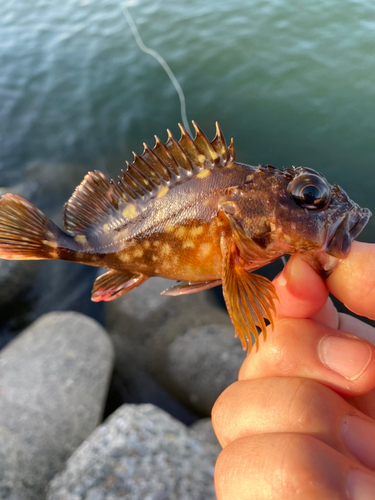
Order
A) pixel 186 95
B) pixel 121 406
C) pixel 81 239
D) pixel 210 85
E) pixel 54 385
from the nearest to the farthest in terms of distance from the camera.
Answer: pixel 81 239 < pixel 121 406 < pixel 54 385 < pixel 186 95 < pixel 210 85

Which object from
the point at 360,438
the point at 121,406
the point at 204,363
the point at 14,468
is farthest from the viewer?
the point at 204,363

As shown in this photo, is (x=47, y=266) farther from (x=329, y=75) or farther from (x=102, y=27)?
(x=102, y=27)

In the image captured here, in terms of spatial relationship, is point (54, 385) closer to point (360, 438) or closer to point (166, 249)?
point (166, 249)

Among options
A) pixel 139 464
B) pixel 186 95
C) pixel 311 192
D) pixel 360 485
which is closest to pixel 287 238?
pixel 311 192

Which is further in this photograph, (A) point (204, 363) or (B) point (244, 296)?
(A) point (204, 363)

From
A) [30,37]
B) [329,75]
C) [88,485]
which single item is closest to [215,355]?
[88,485]

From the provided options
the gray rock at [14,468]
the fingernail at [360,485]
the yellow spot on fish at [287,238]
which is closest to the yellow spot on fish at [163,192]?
the yellow spot on fish at [287,238]

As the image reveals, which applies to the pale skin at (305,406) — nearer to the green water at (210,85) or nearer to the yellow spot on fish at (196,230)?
the yellow spot on fish at (196,230)
